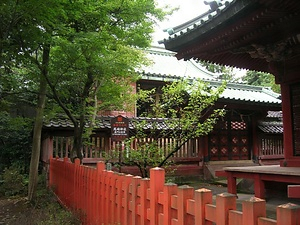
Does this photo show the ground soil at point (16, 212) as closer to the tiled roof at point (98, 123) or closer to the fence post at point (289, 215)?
the tiled roof at point (98, 123)

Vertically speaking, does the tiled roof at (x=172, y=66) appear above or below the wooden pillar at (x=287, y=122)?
above

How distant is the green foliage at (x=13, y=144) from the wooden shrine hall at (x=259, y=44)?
29.3 feet

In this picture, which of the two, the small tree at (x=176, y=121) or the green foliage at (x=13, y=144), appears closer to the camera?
the small tree at (x=176, y=121)

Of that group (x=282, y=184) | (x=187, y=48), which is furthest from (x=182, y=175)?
(x=187, y=48)

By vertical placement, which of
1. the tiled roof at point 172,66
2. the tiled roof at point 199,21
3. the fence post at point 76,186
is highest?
the tiled roof at point 172,66

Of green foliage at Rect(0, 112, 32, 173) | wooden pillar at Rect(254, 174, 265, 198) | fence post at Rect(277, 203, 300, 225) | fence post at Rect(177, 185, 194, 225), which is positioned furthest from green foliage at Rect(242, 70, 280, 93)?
fence post at Rect(277, 203, 300, 225)

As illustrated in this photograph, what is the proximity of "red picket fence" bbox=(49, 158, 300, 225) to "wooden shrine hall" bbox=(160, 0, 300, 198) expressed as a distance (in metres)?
1.73

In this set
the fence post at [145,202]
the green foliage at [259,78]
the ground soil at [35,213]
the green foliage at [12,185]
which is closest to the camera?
the fence post at [145,202]

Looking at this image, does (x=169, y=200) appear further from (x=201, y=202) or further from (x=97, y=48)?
(x=97, y=48)

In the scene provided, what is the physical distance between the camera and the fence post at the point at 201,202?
2059mm

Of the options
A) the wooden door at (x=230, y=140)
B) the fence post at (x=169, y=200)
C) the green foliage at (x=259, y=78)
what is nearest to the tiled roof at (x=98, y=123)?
the wooden door at (x=230, y=140)

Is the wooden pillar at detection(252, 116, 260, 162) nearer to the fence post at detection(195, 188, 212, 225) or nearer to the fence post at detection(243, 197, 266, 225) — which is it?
the fence post at detection(195, 188, 212, 225)

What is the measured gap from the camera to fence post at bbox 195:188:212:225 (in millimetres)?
2059

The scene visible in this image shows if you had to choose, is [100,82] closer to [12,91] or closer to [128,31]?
[128,31]
